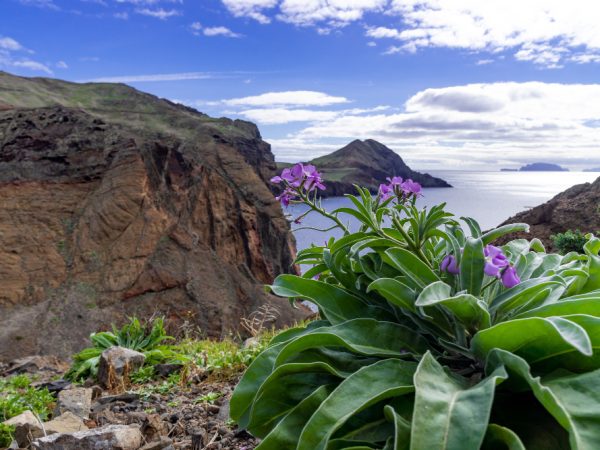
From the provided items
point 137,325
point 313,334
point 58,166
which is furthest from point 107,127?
point 313,334

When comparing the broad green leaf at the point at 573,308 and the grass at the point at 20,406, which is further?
the grass at the point at 20,406

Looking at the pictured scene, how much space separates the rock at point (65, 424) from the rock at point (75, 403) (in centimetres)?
15

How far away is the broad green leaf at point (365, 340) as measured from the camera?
6.57ft

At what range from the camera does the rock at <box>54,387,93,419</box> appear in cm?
395

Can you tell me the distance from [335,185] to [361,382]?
176 feet

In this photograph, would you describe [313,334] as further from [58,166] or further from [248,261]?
[248,261]

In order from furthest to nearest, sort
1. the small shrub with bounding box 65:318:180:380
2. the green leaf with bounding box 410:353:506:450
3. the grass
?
1. the small shrub with bounding box 65:318:180:380
2. the grass
3. the green leaf with bounding box 410:353:506:450

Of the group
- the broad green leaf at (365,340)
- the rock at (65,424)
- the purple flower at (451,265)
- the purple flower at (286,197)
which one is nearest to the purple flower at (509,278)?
the purple flower at (451,265)

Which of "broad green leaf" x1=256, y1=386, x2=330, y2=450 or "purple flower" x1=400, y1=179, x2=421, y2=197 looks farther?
"purple flower" x1=400, y1=179, x2=421, y2=197

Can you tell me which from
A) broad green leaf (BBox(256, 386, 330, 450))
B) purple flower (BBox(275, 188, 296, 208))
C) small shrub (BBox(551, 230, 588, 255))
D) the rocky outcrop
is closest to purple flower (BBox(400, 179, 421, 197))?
purple flower (BBox(275, 188, 296, 208))

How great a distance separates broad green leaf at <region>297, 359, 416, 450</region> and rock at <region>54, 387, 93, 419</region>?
2.90 meters

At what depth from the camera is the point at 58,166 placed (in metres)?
24.7

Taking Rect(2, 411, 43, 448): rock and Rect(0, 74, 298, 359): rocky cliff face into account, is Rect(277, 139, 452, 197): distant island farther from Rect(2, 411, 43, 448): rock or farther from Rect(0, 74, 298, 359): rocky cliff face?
Rect(2, 411, 43, 448): rock

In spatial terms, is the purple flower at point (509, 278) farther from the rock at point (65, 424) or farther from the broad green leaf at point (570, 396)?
the rock at point (65, 424)
